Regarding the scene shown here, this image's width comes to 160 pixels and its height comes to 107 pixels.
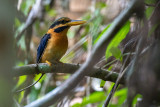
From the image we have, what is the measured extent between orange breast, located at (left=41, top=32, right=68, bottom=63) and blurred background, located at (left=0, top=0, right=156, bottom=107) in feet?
0.84

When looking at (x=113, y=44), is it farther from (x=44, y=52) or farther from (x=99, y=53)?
(x=44, y=52)

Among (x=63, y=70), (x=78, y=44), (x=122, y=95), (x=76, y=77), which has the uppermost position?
(x=76, y=77)

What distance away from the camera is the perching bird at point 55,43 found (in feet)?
11.0

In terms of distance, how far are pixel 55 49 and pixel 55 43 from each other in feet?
0.30

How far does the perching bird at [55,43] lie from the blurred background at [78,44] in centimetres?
21

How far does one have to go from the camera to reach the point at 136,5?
1.33 m

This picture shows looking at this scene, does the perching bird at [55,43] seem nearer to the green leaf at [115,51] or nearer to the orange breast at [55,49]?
the orange breast at [55,49]

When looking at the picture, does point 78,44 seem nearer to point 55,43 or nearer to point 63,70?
point 55,43

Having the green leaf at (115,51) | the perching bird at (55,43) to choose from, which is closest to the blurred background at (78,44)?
the green leaf at (115,51)

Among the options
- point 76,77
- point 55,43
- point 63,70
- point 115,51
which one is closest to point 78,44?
point 55,43

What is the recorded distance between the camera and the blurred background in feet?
8.94

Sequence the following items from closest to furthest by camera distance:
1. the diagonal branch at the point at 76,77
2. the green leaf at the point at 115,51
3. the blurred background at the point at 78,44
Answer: the diagonal branch at the point at 76,77 → the green leaf at the point at 115,51 → the blurred background at the point at 78,44

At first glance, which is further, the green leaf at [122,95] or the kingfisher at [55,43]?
the kingfisher at [55,43]

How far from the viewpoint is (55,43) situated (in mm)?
3404
